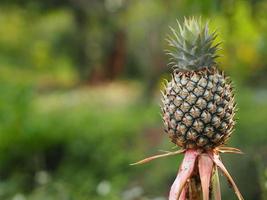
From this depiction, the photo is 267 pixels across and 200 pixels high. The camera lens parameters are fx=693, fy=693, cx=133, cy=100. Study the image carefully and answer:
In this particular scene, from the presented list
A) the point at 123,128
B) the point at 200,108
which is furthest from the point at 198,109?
the point at 123,128

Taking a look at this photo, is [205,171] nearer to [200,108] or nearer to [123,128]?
[200,108]

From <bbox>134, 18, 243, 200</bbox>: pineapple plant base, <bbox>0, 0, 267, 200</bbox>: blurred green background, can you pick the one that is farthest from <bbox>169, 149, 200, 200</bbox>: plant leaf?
<bbox>0, 0, 267, 200</bbox>: blurred green background

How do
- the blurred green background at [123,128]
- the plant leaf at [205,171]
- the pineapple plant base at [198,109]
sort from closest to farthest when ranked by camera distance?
the plant leaf at [205,171], the pineapple plant base at [198,109], the blurred green background at [123,128]

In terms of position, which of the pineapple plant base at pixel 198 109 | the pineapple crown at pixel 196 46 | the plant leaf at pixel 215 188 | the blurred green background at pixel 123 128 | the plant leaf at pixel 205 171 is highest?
the pineapple crown at pixel 196 46

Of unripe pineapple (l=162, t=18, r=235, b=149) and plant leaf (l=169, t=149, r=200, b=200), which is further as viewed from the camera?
unripe pineapple (l=162, t=18, r=235, b=149)

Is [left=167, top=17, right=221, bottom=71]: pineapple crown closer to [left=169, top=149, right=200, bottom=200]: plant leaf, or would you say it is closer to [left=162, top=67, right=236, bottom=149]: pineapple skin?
[left=162, top=67, right=236, bottom=149]: pineapple skin

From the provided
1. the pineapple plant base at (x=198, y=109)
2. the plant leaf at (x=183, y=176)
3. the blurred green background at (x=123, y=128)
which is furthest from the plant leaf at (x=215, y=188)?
the blurred green background at (x=123, y=128)

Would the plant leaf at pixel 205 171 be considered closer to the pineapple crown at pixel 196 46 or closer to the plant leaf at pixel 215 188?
the plant leaf at pixel 215 188

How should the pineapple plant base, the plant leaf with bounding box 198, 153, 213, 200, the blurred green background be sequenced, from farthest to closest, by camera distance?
1. the blurred green background
2. the pineapple plant base
3. the plant leaf with bounding box 198, 153, 213, 200
